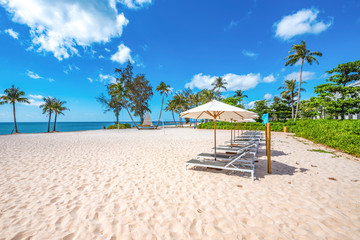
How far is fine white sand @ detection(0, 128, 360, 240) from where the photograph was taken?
2500 mm

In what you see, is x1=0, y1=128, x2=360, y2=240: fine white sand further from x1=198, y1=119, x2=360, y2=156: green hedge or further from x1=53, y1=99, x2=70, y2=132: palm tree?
x1=53, y1=99, x2=70, y2=132: palm tree

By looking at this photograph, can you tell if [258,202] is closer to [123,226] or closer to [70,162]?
[123,226]

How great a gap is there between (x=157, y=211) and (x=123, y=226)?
675 mm

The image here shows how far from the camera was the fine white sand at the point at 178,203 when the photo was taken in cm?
250

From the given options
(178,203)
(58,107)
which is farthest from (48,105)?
(178,203)

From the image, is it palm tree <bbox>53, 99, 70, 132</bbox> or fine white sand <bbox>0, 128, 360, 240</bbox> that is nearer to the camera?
fine white sand <bbox>0, 128, 360, 240</bbox>

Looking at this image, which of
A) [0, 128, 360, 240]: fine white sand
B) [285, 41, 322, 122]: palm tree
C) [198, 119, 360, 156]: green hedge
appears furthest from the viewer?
[285, 41, 322, 122]: palm tree

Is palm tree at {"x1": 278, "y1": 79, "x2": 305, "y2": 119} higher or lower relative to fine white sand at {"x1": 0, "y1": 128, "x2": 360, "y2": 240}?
higher

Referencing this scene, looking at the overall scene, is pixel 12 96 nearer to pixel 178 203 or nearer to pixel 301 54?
pixel 178 203

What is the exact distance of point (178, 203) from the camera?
130 inches

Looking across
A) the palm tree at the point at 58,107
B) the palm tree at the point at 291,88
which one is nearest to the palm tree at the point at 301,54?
the palm tree at the point at 291,88

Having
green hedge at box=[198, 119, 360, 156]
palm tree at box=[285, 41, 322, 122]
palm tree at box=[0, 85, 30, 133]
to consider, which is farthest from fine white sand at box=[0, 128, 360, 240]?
palm tree at box=[0, 85, 30, 133]

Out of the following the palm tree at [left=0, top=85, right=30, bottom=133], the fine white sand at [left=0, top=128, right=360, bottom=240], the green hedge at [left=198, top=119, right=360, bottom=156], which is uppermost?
the palm tree at [left=0, top=85, right=30, bottom=133]

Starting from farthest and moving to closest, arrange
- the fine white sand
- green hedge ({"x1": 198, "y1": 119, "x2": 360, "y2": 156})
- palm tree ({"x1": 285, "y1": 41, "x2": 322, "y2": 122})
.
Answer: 1. palm tree ({"x1": 285, "y1": 41, "x2": 322, "y2": 122})
2. green hedge ({"x1": 198, "y1": 119, "x2": 360, "y2": 156})
3. the fine white sand
